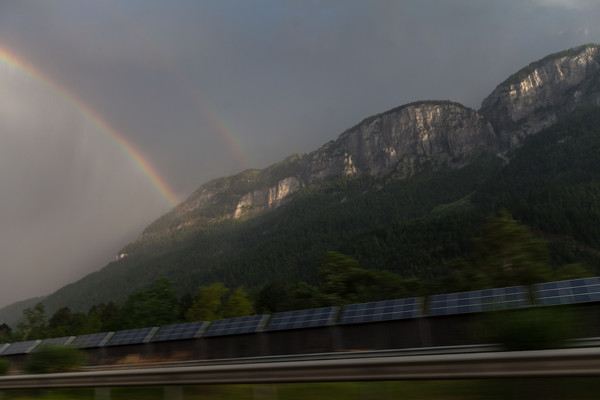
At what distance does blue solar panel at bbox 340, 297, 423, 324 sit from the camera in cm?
1758

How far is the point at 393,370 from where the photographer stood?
19.9ft

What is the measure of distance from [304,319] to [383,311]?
11.9 ft

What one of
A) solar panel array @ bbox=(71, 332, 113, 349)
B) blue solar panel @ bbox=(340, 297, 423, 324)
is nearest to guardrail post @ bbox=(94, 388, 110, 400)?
blue solar panel @ bbox=(340, 297, 423, 324)

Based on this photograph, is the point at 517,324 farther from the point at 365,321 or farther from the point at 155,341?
the point at 155,341

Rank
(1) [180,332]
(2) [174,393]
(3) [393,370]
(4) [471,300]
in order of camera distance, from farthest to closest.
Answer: (1) [180,332]
(4) [471,300]
(2) [174,393]
(3) [393,370]

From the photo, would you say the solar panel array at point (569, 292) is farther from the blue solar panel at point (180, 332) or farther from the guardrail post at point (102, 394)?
the blue solar panel at point (180, 332)

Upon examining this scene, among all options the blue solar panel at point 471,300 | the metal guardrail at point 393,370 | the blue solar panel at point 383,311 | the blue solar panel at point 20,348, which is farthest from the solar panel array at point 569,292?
the blue solar panel at point 20,348

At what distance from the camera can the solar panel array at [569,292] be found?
14.3 meters

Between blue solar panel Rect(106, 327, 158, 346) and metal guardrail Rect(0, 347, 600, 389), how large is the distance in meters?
16.2

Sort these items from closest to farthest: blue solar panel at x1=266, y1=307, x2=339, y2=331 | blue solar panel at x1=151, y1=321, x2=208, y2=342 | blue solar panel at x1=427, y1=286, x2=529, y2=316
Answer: blue solar panel at x1=427, y1=286, x2=529, y2=316 < blue solar panel at x1=266, y1=307, x2=339, y2=331 < blue solar panel at x1=151, y1=321, x2=208, y2=342

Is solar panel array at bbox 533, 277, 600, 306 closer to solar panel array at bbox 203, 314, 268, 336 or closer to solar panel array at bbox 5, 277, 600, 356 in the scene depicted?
solar panel array at bbox 5, 277, 600, 356

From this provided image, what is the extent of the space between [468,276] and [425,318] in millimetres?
28687

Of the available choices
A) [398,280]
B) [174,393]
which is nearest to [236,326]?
[174,393]

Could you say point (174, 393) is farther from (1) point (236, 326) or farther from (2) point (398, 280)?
(2) point (398, 280)
